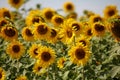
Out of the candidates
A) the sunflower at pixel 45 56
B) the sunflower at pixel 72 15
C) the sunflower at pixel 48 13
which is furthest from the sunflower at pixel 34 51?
the sunflower at pixel 72 15

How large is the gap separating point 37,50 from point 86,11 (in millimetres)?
4930

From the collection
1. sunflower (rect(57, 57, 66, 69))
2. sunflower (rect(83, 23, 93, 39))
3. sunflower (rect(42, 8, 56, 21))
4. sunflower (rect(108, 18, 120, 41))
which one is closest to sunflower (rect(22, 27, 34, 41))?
sunflower (rect(83, 23, 93, 39))

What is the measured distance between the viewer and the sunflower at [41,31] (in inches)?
180

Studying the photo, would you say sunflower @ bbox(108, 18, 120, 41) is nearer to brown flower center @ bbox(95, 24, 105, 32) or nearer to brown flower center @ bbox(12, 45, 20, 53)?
brown flower center @ bbox(95, 24, 105, 32)

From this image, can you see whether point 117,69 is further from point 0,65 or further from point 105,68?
point 0,65

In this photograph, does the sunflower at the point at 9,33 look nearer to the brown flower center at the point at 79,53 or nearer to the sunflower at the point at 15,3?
the brown flower center at the point at 79,53

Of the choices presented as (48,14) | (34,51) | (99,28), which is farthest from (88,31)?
(48,14)

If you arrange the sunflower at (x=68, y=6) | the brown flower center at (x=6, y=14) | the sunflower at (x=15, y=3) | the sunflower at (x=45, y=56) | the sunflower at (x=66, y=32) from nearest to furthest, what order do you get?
the sunflower at (x=45, y=56) → the sunflower at (x=66, y=32) → the brown flower center at (x=6, y=14) → the sunflower at (x=15, y=3) → the sunflower at (x=68, y=6)

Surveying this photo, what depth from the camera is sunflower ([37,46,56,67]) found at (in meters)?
Answer: 4.16

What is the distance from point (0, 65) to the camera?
194 inches

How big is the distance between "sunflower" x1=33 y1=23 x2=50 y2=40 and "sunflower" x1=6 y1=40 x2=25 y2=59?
31 cm

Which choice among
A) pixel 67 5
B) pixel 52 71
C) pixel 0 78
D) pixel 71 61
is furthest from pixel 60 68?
pixel 67 5

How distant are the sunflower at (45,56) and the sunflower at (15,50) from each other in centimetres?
54

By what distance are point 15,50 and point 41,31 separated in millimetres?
451
